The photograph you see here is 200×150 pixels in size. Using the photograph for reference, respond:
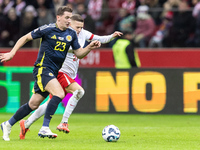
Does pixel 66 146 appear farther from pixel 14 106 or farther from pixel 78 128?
pixel 14 106

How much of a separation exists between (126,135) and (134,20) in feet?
23.5

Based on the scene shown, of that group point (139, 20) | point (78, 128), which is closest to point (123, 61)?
point (139, 20)

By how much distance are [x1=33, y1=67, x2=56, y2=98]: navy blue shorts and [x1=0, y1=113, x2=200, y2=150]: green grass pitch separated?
31.4 inches

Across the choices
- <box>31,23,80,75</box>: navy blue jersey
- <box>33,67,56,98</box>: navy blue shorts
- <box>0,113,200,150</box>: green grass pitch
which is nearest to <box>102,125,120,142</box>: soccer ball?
<box>0,113,200,150</box>: green grass pitch

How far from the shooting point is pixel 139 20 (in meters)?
15.3

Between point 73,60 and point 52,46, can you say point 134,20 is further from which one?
point 52,46

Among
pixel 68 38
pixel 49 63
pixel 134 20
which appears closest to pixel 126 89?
pixel 134 20

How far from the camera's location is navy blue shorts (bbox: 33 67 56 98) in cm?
764

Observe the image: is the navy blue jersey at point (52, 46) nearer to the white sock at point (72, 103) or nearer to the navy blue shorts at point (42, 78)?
the navy blue shorts at point (42, 78)

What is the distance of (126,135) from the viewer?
8.74 metres

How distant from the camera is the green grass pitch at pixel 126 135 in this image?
23.2 feet

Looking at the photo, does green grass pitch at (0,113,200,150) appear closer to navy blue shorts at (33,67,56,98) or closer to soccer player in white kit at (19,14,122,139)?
soccer player in white kit at (19,14,122,139)

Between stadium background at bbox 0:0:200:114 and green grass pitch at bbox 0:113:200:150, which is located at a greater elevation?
stadium background at bbox 0:0:200:114

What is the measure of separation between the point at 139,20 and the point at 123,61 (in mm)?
1931
